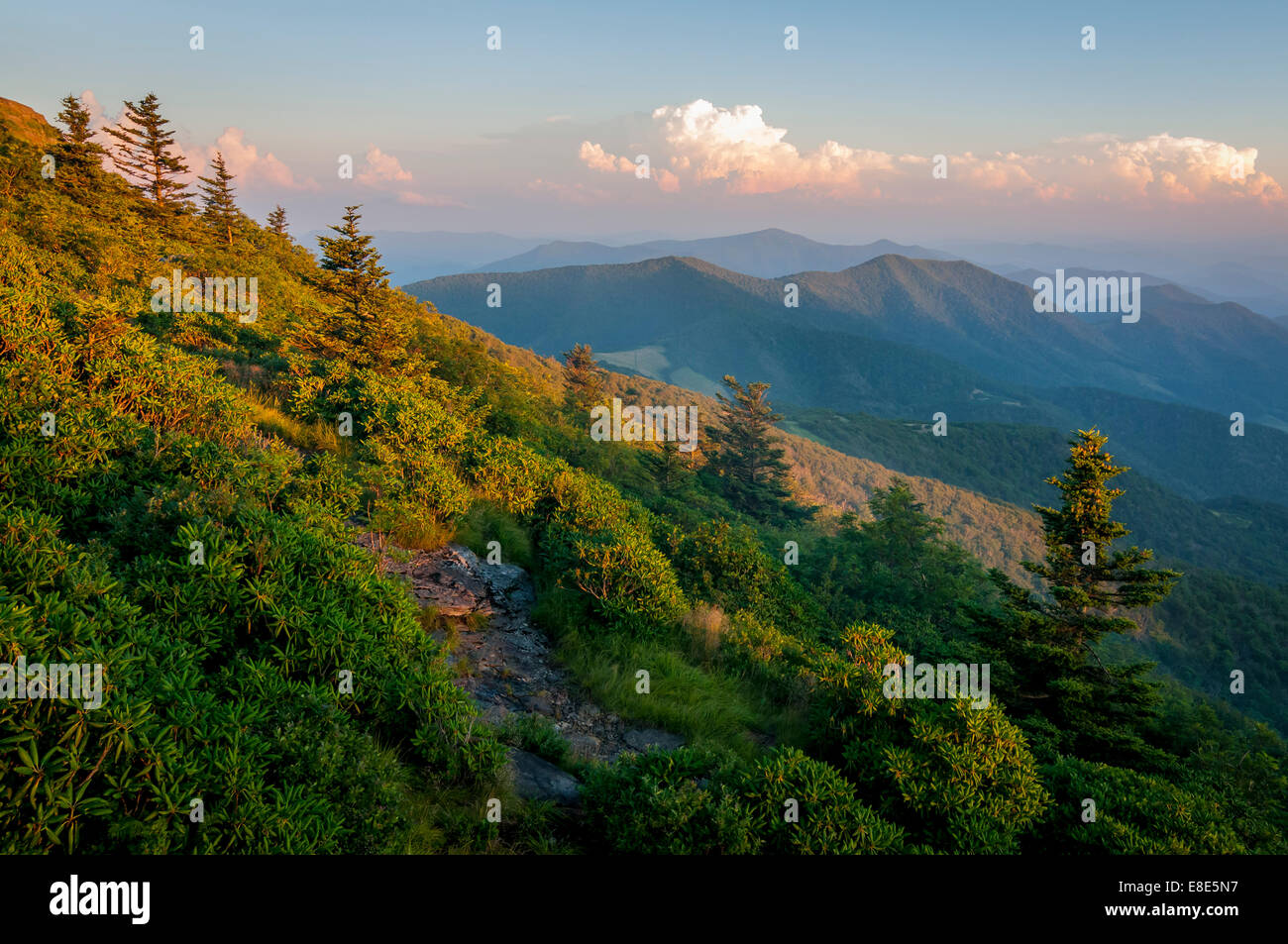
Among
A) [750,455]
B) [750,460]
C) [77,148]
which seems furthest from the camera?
[750,455]

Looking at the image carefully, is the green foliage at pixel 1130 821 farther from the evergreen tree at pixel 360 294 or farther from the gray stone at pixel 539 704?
the evergreen tree at pixel 360 294

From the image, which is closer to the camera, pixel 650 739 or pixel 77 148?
pixel 650 739

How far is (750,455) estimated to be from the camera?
158ft

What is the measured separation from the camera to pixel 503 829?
4.11 meters

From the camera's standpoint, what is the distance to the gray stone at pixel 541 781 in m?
4.66

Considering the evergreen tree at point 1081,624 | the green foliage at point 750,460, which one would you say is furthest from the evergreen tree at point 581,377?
the evergreen tree at point 1081,624

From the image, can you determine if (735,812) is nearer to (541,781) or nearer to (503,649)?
(541,781)

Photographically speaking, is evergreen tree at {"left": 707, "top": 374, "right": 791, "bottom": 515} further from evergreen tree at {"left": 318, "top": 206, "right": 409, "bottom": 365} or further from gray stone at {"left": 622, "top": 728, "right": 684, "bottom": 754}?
gray stone at {"left": 622, "top": 728, "right": 684, "bottom": 754}

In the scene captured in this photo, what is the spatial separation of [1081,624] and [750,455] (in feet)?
117

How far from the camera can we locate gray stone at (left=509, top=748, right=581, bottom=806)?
4.66 m

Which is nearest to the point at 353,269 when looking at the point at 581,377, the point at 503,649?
the point at 503,649

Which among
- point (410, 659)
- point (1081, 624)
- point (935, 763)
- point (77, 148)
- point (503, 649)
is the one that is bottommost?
point (1081, 624)

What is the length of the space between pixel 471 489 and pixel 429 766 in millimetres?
6877

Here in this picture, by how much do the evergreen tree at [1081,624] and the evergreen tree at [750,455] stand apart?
1174 inches
